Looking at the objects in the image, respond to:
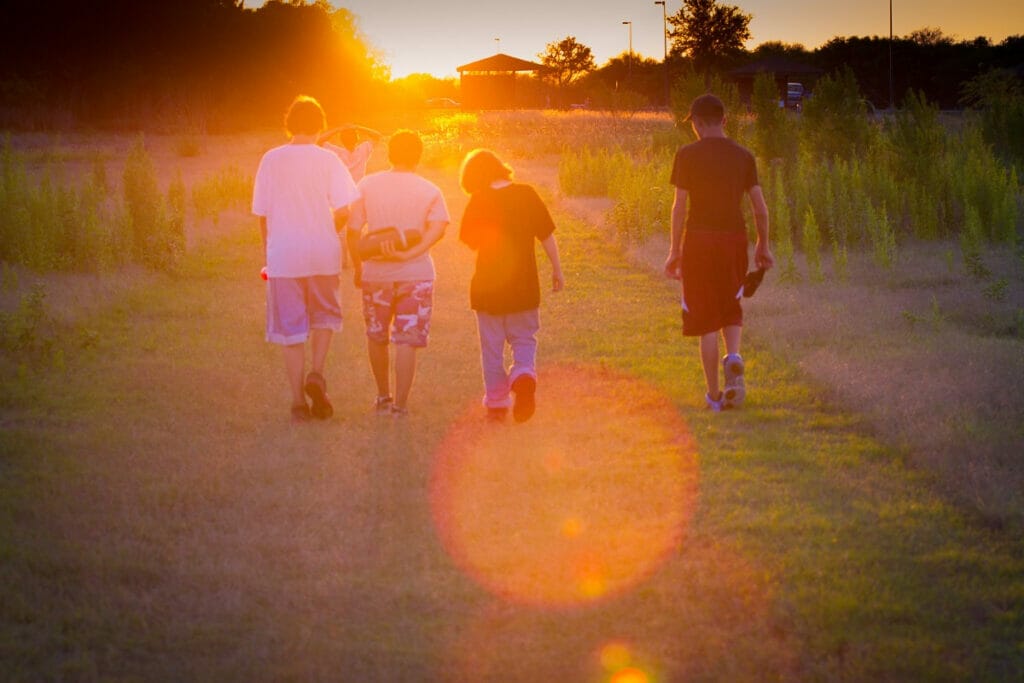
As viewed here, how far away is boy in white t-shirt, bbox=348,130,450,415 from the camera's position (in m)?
7.62

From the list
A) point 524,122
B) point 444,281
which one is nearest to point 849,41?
point 524,122

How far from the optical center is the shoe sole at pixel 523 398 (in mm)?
7562

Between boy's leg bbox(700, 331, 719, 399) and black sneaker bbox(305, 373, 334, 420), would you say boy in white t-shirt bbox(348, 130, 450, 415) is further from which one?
boy's leg bbox(700, 331, 719, 399)

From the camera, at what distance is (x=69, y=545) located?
5.46m

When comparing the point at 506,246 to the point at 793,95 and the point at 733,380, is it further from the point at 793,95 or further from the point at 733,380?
the point at 793,95

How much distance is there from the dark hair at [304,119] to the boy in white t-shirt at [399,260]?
0.48m

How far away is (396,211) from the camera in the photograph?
7609 millimetres

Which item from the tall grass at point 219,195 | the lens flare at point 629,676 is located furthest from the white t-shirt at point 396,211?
the tall grass at point 219,195

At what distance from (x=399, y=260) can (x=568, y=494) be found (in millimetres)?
2259

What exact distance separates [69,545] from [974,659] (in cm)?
395

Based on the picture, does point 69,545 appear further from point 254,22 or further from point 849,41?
point 849,41

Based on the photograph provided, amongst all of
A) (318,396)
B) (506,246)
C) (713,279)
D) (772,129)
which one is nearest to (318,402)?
(318,396)

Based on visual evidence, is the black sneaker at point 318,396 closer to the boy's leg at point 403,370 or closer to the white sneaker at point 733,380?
the boy's leg at point 403,370

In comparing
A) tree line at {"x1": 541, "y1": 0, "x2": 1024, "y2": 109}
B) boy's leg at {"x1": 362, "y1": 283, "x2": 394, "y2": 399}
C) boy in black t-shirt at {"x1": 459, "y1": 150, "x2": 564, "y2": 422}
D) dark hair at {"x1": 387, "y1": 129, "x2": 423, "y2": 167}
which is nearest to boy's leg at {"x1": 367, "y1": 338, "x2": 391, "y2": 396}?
boy's leg at {"x1": 362, "y1": 283, "x2": 394, "y2": 399}
